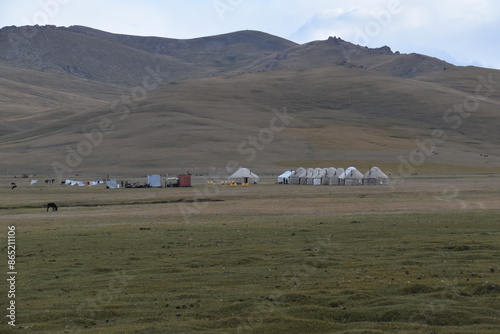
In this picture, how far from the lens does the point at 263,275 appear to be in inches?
805

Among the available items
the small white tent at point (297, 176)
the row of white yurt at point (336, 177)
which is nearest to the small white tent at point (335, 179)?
the row of white yurt at point (336, 177)

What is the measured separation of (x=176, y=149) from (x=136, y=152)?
8722 millimetres

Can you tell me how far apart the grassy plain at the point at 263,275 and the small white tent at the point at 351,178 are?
171ft

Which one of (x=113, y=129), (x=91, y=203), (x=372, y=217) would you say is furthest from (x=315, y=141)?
(x=372, y=217)

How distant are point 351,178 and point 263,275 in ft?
245

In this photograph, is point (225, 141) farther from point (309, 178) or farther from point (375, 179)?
point (375, 179)

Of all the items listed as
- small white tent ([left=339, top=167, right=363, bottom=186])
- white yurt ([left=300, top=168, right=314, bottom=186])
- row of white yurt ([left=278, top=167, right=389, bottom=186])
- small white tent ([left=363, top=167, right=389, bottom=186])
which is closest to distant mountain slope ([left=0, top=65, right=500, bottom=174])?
row of white yurt ([left=278, top=167, right=389, bottom=186])

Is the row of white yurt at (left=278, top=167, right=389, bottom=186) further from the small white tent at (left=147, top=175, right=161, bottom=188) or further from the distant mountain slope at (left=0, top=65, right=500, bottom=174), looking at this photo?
the distant mountain slope at (left=0, top=65, right=500, bottom=174)

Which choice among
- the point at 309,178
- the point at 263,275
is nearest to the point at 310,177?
the point at 309,178

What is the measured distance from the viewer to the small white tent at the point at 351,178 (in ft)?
306

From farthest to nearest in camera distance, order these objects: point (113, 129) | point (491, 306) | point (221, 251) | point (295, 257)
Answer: point (113, 129)
point (221, 251)
point (295, 257)
point (491, 306)

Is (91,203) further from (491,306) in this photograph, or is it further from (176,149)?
(176,149)

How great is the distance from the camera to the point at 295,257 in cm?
2386

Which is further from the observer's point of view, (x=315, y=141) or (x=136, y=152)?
(x=315, y=141)
